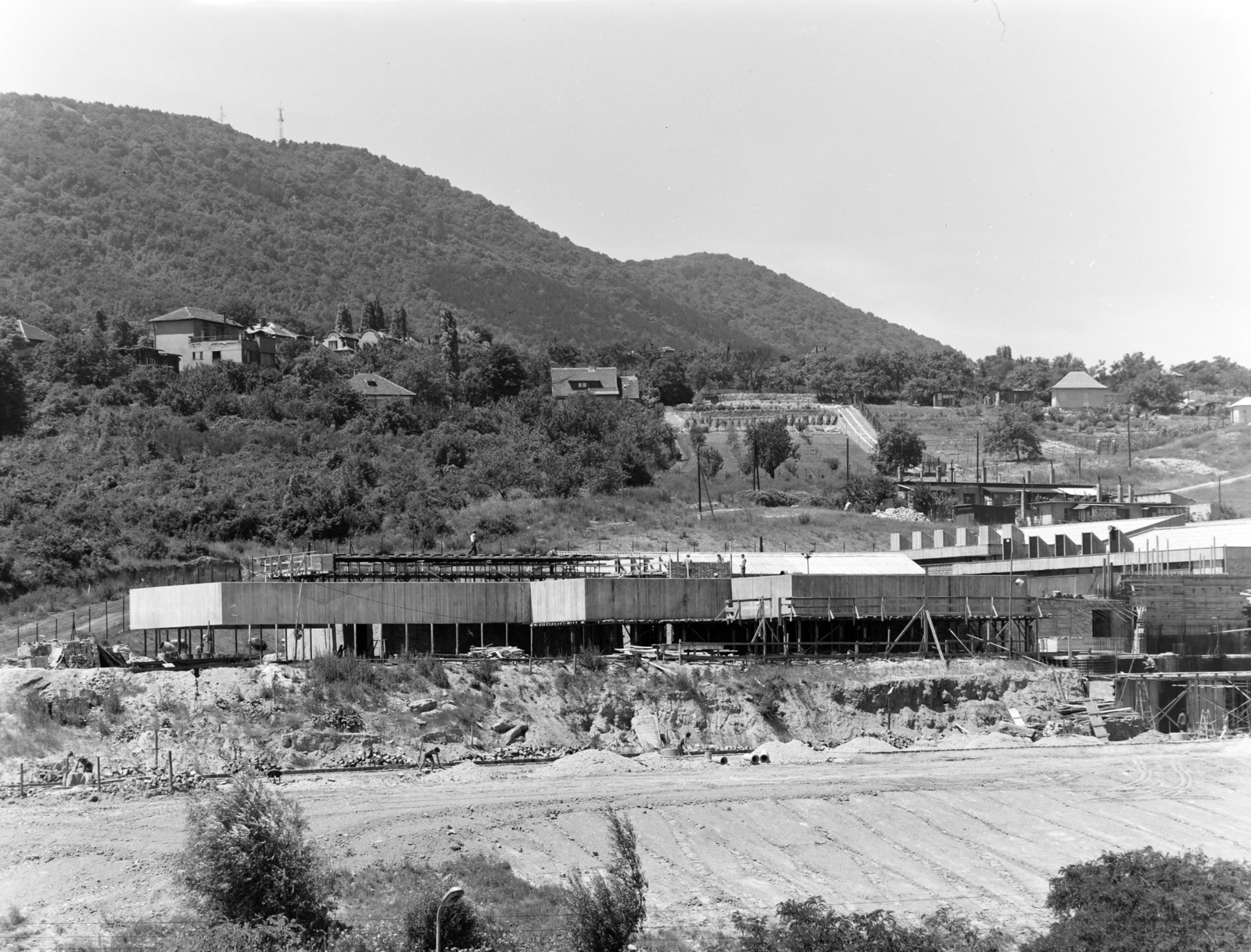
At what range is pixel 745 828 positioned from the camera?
2788 cm

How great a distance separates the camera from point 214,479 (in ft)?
211

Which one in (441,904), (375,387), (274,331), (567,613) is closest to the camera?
(441,904)

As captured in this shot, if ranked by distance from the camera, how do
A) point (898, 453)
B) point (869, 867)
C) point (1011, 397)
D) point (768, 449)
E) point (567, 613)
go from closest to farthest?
point (869, 867), point (567, 613), point (768, 449), point (898, 453), point (1011, 397)

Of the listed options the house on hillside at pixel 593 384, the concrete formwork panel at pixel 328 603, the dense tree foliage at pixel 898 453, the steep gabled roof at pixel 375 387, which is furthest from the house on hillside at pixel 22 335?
the concrete formwork panel at pixel 328 603

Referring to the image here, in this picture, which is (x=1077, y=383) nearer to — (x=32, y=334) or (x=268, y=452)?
(x=268, y=452)

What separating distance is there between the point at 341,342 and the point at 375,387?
20995mm

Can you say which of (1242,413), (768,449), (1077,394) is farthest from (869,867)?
(1077,394)

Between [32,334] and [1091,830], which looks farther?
[32,334]

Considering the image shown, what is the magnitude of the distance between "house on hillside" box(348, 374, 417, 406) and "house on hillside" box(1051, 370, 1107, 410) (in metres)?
54.1

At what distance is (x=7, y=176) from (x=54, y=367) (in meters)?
77.0

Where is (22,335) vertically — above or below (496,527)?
above

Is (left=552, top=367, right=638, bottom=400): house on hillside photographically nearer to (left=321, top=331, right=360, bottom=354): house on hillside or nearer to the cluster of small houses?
the cluster of small houses

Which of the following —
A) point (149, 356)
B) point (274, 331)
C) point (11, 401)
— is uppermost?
point (274, 331)

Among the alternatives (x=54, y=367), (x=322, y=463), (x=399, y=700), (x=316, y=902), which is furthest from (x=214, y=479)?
(x=316, y=902)
